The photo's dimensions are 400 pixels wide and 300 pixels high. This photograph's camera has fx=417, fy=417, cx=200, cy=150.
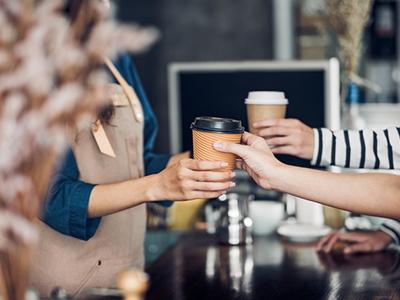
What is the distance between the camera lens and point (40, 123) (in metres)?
0.41

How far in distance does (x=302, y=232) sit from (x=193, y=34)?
1906 millimetres

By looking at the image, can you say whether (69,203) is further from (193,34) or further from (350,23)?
(193,34)

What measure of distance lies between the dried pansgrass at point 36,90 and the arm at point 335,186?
1.68 ft

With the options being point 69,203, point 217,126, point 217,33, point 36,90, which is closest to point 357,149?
point 217,126

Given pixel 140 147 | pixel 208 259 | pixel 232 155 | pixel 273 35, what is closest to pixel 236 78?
pixel 140 147

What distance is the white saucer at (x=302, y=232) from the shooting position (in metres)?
1.43

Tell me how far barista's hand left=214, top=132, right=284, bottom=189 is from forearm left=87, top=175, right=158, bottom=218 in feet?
0.59

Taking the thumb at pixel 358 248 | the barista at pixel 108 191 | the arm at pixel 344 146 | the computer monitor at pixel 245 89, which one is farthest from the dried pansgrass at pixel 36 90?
the computer monitor at pixel 245 89

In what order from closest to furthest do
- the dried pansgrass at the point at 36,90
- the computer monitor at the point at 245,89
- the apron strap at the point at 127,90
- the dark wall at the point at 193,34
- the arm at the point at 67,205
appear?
1. the dried pansgrass at the point at 36,90
2. the arm at the point at 67,205
3. the apron strap at the point at 127,90
4. the computer monitor at the point at 245,89
5. the dark wall at the point at 193,34

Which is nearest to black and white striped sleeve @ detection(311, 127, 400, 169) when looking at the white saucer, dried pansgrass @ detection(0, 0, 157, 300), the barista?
the white saucer

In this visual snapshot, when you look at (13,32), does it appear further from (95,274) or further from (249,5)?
(249,5)

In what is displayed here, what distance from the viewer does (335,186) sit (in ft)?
2.97

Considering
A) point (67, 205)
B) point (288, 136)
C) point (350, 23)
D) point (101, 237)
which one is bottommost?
point (101, 237)

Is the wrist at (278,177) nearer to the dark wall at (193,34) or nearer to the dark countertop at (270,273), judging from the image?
the dark countertop at (270,273)
